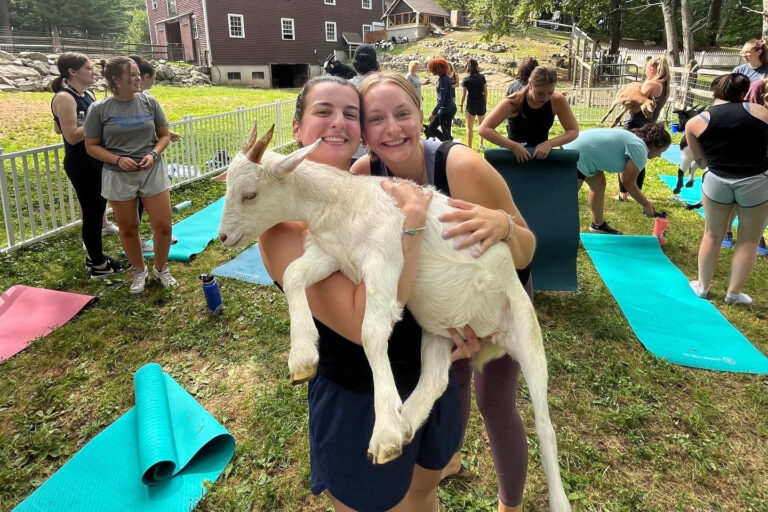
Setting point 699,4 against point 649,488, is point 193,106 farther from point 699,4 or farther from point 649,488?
point 699,4

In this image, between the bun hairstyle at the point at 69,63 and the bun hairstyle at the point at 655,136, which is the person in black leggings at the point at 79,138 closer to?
the bun hairstyle at the point at 69,63

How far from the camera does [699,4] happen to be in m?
46.6

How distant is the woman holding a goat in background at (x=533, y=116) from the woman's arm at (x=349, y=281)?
3.54 metres

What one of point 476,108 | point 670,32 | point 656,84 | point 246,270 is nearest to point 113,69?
point 246,270

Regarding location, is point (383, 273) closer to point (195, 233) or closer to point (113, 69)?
point (113, 69)

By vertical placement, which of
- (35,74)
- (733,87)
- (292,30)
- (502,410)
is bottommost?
(502,410)

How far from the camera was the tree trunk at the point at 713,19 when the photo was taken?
39394mm

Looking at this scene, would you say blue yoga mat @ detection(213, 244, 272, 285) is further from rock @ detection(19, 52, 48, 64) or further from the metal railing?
rock @ detection(19, 52, 48, 64)

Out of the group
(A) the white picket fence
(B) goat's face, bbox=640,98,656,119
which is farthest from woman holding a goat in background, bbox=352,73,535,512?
(B) goat's face, bbox=640,98,656,119

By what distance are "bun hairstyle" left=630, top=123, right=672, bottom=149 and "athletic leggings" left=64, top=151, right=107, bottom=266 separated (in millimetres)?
7636

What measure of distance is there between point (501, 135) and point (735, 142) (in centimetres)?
237

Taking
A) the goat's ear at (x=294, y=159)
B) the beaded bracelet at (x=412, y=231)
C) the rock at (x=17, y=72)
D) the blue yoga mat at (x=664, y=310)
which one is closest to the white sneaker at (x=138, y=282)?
the goat's ear at (x=294, y=159)

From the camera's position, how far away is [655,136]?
7074 millimetres

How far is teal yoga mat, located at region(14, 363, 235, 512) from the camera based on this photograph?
9.22ft
